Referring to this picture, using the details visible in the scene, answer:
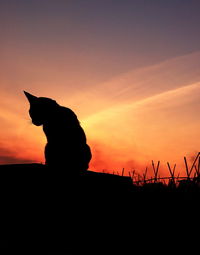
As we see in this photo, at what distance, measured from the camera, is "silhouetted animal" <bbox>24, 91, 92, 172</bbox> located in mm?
5828

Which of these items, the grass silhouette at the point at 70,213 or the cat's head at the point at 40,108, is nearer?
the grass silhouette at the point at 70,213

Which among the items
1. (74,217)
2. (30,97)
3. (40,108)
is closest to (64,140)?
(40,108)

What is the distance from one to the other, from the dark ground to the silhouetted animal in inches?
34.2

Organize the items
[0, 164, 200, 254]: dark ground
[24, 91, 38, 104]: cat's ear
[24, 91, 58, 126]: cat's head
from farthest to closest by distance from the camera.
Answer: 1. [24, 91, 38, 104]: cat's ear
2. [24, 91, 58, 126]: cat's head
3. [0, 164, 200, 254]: dark ground

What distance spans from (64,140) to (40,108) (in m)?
1.17

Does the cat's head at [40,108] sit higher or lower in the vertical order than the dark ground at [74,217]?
higher

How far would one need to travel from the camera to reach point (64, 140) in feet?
19.5

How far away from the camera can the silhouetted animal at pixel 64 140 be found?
5.83 metres

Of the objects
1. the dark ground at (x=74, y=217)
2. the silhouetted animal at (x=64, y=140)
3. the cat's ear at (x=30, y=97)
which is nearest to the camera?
the dark ground at (x=74, y=217)

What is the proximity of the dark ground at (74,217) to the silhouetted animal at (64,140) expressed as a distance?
87cm

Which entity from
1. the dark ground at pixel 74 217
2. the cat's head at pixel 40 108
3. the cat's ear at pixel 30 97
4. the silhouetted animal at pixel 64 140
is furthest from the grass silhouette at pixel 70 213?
the cat's ear at pixel 30 97

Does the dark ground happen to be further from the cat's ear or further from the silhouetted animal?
the cat's ear

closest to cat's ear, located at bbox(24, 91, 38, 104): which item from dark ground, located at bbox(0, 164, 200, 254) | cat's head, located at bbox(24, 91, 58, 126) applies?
cat's head, located at bbox(24, 91, 58, 126)

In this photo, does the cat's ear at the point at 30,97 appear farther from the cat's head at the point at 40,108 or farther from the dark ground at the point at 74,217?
the dark ground at the point at 74,217
